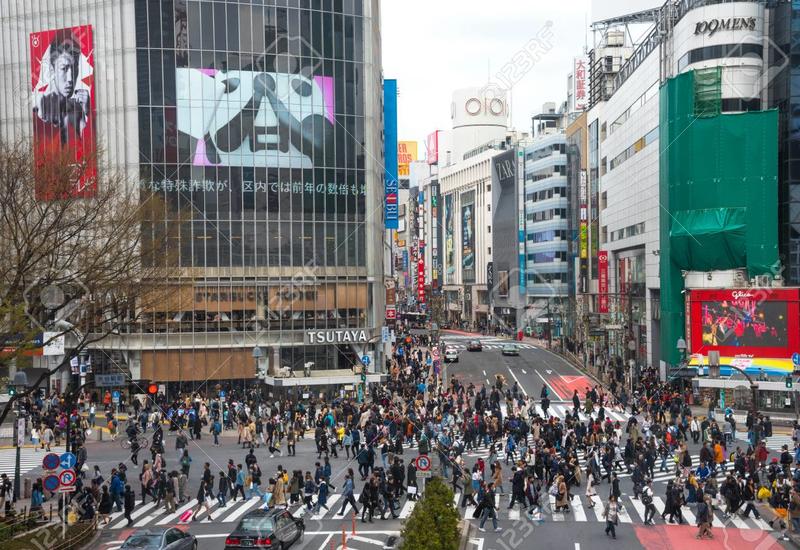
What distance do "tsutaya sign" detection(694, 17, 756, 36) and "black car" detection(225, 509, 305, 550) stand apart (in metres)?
46.6

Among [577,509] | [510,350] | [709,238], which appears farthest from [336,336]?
[577,509]

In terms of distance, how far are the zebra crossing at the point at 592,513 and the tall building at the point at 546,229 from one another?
268 ft

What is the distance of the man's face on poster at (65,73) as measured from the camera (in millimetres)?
62625

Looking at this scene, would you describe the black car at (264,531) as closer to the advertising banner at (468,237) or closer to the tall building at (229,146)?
the tall building at (229,146)

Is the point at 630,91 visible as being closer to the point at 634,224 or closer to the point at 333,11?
the point at 634,224

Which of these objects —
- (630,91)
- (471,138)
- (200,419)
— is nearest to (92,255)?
(200,419)

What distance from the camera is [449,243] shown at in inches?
6629

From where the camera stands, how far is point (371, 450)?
33.7 m

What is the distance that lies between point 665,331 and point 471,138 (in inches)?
4915

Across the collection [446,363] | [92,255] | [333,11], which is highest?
[333,11]

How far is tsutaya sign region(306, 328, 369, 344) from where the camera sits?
6256 cm

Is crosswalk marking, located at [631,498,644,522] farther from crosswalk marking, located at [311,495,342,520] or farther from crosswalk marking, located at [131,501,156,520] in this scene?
crosswalk marking, located at [131,501,156,520]

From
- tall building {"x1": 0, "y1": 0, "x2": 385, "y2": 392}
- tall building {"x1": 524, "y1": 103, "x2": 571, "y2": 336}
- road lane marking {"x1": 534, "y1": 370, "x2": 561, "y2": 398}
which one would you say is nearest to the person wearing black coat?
tall building {"x1": 0, "y1": 0, "x2": 385, "y2": 392}

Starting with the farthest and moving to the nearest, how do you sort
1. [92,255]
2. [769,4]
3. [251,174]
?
[251,174] < [769,4] < [92,255]
